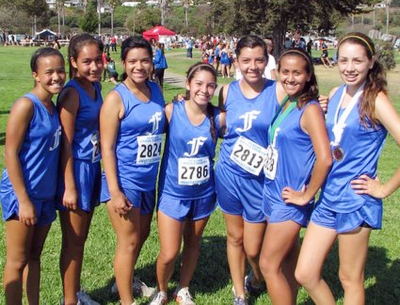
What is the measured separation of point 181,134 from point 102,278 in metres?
1.60

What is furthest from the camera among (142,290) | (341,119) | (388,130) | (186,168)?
(142,290)

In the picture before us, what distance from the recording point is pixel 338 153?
3.13 metres

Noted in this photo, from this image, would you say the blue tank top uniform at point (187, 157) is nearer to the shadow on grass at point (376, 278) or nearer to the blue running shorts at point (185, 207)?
the blue running shorts at point (185, 207)

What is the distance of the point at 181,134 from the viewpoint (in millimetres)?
3732

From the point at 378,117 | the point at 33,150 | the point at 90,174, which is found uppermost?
the point at 378,117

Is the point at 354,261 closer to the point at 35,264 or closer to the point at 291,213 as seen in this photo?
the point at 291,213

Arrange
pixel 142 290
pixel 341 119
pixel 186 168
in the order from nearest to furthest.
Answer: pixel 341 119
pixel 186 168
pixel 142 290

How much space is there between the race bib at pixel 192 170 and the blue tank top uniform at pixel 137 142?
18cm

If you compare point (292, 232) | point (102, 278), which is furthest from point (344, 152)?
point (102, 278)

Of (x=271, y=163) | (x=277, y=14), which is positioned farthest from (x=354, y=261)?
(x=277, y=14)

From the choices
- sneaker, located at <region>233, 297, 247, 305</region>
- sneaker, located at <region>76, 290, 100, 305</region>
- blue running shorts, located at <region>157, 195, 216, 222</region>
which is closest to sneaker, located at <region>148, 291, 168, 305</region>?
sneaker, located at <region>76, 290, 100, 305</region>

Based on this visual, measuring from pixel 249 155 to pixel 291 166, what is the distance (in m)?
0.37

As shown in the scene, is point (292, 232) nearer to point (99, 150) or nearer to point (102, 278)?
point (99, 150)

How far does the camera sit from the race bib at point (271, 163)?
3434 millimetres
